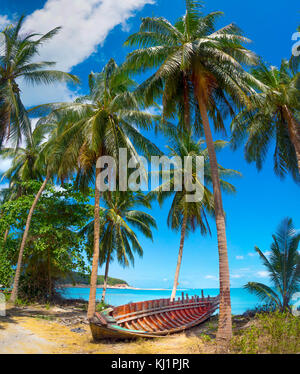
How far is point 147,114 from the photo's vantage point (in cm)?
1384

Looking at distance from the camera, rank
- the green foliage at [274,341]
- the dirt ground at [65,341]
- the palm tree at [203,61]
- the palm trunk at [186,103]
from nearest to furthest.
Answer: the green foliage at [274,341] → the dirt ground at [65,341] → the palm tree at [203,61] → the palm trunk at [186,103]

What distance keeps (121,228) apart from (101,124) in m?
13.3

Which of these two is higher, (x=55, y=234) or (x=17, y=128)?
(x=17, y=128)

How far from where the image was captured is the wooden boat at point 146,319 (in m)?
9.27

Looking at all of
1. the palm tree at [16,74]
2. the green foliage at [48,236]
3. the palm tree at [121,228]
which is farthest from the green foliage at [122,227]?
the palm tree at [16,74]

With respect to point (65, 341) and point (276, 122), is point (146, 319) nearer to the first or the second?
point (65, 341)

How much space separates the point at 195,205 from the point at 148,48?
37.6 feet

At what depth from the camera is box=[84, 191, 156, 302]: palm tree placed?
941 inches

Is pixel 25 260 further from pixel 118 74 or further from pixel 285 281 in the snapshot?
pixel 285 281

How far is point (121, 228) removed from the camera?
25219 mm

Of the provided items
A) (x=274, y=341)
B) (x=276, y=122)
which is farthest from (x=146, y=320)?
(x=276, y=122)

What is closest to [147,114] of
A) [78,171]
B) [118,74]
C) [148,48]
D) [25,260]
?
[118,74]

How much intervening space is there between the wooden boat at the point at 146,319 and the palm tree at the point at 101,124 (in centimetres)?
215

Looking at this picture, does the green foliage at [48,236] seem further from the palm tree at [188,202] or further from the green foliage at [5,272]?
the palm tree at [188,202]
